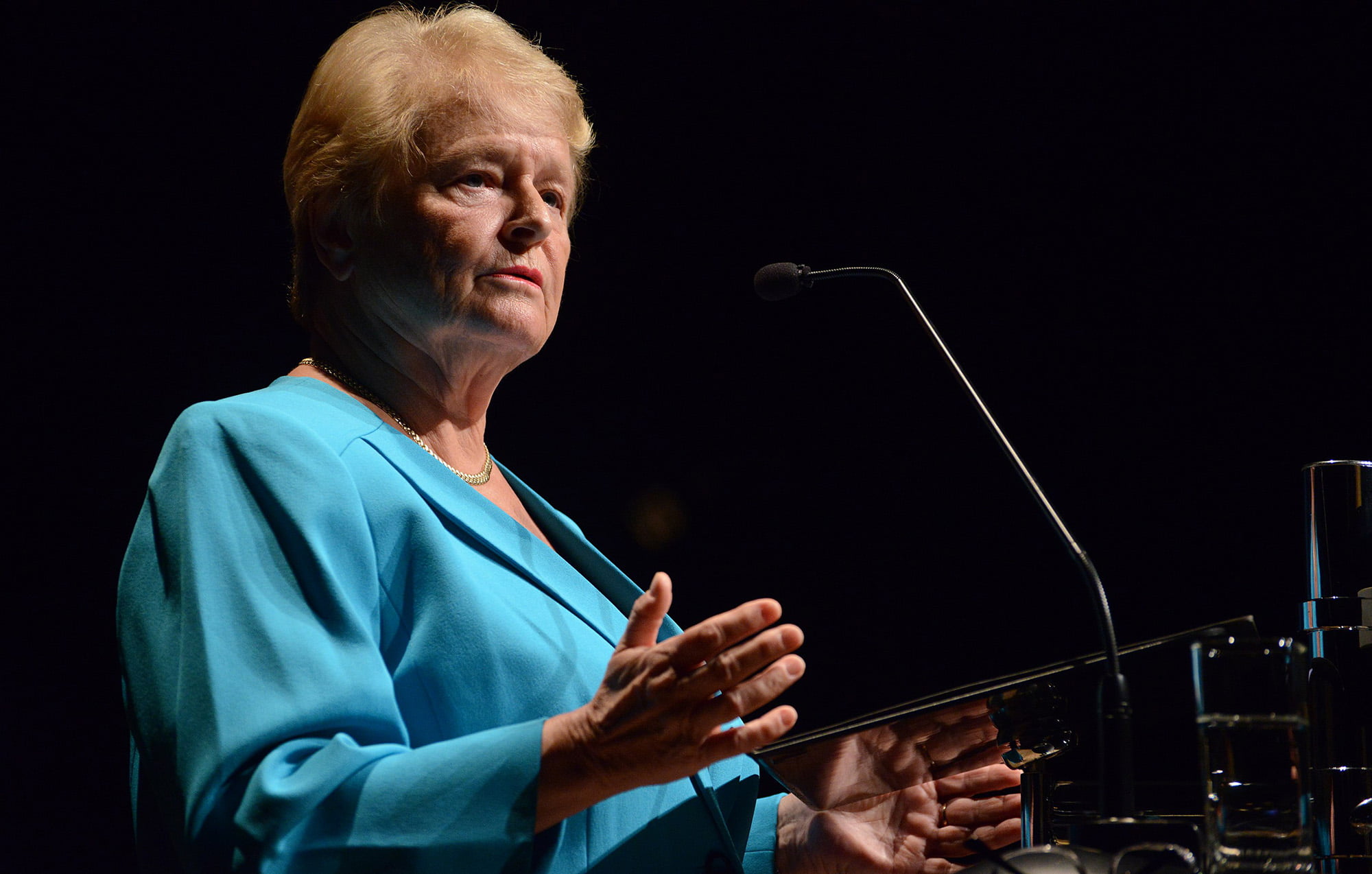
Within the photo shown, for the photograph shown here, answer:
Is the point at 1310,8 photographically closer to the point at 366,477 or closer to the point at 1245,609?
the point at 1245,609

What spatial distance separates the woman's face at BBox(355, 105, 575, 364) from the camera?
1.56 metres

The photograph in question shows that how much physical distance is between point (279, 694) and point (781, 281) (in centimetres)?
93

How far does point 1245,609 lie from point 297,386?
2.12 metres

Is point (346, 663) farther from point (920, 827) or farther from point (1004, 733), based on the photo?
point (920, 827)

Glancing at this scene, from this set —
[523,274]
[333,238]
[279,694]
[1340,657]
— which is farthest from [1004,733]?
[333,238]

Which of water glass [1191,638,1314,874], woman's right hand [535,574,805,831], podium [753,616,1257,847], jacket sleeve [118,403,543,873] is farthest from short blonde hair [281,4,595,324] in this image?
water glass [1191,638,1314,874]

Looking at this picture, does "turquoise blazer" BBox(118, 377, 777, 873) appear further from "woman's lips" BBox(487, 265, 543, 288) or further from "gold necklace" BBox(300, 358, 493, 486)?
"woman's lips" BBox(487, 265, 543, 288)

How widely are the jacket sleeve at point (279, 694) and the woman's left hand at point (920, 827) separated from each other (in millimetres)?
533

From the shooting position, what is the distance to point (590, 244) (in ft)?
10.2

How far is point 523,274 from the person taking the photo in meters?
1.63

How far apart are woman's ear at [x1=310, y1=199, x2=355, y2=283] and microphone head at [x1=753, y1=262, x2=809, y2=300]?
0.59 meters

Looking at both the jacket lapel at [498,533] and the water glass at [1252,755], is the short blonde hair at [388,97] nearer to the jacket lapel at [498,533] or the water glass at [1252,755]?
the jacket lapel at [498,533]

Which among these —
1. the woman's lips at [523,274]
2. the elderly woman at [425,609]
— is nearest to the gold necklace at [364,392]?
the elderly woman at [425,609]

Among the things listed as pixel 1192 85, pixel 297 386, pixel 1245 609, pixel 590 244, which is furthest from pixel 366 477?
pixel 1192 85
